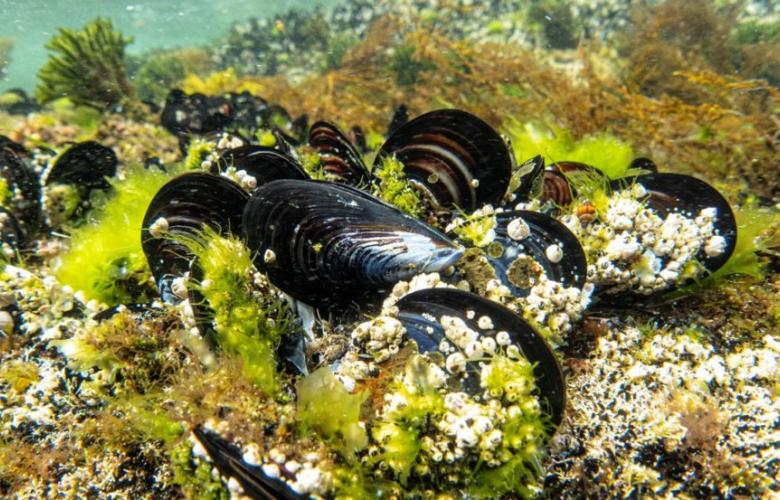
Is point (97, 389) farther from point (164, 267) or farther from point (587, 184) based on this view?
point (587, 184)

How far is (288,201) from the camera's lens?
271 centimetres

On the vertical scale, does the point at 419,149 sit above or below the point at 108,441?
above

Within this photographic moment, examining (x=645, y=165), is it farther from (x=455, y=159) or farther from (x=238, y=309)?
(x=238, y=309)

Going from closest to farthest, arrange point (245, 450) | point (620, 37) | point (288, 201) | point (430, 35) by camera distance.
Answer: point (245, 450)
point (288, 201)
point (430, 35)
point (620, 37)

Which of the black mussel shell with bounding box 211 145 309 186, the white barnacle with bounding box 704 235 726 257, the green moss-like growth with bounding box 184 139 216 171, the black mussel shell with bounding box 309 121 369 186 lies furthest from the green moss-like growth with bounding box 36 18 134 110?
the white barnacle with bounding box 704 235 726 257

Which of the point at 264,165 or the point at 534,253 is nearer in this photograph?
the point at 534,253

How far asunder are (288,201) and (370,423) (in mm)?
1391

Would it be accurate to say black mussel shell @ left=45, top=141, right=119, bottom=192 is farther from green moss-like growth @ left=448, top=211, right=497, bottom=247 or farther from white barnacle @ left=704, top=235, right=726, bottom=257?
white barnacle @ left=704, top=235, right=726, bottom=257

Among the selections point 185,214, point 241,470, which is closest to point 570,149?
point 185,214

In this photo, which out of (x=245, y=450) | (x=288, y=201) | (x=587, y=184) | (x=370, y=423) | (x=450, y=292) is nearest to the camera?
(x=245, y=450)

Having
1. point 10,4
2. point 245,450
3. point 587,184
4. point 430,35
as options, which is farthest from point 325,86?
point 10,4

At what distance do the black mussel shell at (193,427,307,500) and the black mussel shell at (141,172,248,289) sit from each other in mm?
1325

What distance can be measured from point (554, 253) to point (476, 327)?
82 cm

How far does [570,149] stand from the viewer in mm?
5078
